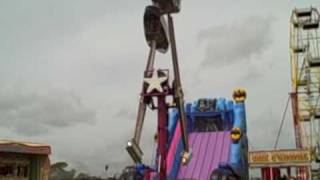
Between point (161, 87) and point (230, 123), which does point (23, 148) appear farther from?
point (230, 123)

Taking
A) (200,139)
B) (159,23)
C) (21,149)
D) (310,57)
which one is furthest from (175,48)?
(310,57)

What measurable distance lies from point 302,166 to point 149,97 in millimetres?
13400

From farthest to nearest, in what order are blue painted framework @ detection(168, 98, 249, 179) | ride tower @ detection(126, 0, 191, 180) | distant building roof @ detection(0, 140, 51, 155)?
blue painted framework @ detection(168, 98, 249, 179) < distant building roof @ detection(0, 140, 51, 155) < ride tower @ detection(126, 0, 191, 180)

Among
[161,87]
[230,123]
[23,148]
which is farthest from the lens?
[230,123]

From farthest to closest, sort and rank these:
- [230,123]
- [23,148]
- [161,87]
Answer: [230,123] < [23,148] < [161,87]

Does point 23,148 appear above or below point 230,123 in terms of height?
below

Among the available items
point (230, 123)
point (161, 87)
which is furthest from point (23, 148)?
point (230, 123)

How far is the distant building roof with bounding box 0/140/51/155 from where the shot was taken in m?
26.8

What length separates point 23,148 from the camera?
1085 inches

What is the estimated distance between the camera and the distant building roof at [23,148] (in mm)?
26766

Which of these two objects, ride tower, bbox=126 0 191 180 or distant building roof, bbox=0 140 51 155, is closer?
ride tower, bbox=126 0 191 180

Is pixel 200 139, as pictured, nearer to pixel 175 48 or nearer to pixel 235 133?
pixel 235 133

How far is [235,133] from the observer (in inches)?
1286

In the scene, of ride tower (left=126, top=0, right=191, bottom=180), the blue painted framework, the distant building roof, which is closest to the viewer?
ride tower (left=126, top=0, right=191, bottom=180)
